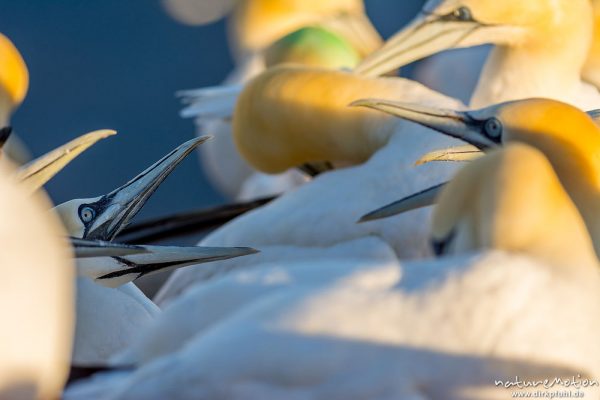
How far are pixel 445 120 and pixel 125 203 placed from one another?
28.2 inches

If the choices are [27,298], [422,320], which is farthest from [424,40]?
[27,298]

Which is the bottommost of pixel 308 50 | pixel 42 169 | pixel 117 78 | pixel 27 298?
pixel 117 78

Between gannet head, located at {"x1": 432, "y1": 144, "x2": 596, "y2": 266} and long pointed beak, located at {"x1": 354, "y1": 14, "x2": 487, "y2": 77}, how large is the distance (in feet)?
6.57

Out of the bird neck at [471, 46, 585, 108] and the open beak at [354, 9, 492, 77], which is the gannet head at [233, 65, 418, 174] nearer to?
the open beak at [354, 9, 492, 77]

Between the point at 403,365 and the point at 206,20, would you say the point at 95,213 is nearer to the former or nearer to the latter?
the point at 403,365

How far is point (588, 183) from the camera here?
9.61 feet

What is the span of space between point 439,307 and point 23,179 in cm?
126

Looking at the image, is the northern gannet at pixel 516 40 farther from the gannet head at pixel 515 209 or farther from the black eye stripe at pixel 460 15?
the gannet head at pixel 515 209

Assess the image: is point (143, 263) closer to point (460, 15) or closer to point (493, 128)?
point (493, 128)

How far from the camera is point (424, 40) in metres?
4.41

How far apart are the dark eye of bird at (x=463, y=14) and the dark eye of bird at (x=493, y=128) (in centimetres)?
138

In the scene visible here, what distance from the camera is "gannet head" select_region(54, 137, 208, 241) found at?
3.33 m

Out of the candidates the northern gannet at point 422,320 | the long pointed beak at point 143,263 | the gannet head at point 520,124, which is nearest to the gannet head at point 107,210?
the long pointed beak at point 143,263

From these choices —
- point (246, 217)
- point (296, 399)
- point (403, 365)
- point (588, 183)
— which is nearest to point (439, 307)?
point (403, 365)
